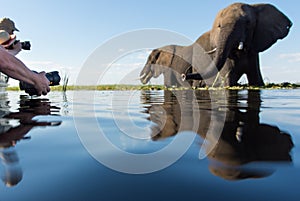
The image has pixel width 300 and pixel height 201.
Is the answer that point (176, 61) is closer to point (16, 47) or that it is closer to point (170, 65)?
point (170, 65)

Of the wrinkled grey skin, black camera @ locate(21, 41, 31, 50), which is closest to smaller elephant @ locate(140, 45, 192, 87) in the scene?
the wrinkled grey skin

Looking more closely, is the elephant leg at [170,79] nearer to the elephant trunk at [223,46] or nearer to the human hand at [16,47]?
the elephant trunk at [223,46]

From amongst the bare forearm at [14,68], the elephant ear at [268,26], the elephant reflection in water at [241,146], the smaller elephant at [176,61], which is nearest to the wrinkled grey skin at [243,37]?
the elephant ear at [268,26]

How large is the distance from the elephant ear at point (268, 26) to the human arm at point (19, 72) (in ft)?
33.4

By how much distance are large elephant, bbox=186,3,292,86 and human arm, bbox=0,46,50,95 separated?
752cm

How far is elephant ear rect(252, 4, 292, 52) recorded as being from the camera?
10203 mm

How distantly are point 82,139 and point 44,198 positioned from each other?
841 millimetres

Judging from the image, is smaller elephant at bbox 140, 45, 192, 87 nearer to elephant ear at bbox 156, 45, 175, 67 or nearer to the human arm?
elephant ear at bbox 156, 45, 175, 67

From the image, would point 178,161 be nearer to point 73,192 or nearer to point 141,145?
point 141,145

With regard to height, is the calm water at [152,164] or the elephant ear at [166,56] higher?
the elephant ear at [166,56]

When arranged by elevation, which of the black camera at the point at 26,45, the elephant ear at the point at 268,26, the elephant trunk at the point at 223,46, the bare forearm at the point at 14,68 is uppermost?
the elephant ear at the point at 268,26

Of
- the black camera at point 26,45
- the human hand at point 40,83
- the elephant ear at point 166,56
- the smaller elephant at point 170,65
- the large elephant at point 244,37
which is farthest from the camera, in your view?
the elephant ear at point 166,56

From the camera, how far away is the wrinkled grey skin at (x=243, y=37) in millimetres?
9477

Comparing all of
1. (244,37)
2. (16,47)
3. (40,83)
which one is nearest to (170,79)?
(244,37)
